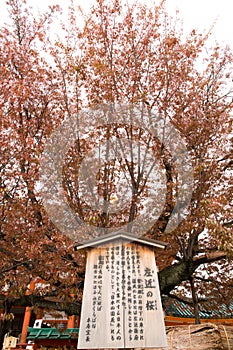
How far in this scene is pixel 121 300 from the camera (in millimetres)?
4406

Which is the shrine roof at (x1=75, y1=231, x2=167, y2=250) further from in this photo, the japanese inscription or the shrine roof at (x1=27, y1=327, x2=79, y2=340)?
the shrine roof at (x1=27, y1=327, x2=79, y2=340)

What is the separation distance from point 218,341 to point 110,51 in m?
7.07

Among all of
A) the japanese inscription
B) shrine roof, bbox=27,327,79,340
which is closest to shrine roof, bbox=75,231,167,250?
the japanese inscription

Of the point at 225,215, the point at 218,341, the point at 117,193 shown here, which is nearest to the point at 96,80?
the point at 117,193

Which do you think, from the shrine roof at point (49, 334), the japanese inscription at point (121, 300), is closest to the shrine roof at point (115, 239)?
the japanese inscription at point (121, 300)

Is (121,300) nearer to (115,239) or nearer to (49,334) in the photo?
(115,239)

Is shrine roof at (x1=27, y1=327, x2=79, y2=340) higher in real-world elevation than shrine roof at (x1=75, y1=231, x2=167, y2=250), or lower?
higher

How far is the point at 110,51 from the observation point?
797cm

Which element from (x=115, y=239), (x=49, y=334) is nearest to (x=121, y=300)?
(x=115, y=239)

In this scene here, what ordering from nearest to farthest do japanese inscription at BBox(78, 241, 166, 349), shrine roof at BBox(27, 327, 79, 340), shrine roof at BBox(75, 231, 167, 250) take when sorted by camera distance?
1. japanese inscription at BBox(78, 241, 166, 349)
2. shrine roof at BBox(75, 231, 167, 250)
3. shrine roof at BBox(27, 327, 79, 340)

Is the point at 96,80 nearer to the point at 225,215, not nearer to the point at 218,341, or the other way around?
the point at 225,215

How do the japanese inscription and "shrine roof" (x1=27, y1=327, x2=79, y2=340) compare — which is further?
"shrine roof" (x1=27, y1=327, x2=79, y2=340)

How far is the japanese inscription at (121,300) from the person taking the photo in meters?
4.12

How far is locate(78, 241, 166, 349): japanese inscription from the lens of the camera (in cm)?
412
